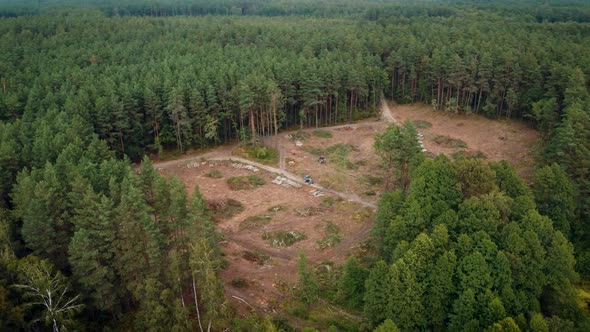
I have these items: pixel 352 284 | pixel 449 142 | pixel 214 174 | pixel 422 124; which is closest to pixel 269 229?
pixel 352 284

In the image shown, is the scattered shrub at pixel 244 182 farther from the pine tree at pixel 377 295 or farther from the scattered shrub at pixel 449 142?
the pine tree at pixel 377 295

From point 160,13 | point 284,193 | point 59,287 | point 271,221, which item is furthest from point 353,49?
point 160,13

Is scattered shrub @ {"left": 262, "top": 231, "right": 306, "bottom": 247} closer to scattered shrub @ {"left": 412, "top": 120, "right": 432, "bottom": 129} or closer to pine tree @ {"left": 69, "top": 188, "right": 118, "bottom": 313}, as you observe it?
pine tree @ {"left": 69, "top": 188, "right": 118, "bottom": 313}

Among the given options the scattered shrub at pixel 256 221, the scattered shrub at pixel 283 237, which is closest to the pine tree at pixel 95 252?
the scattered shrub at pixel 283 237

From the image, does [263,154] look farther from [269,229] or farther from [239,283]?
[239,283]

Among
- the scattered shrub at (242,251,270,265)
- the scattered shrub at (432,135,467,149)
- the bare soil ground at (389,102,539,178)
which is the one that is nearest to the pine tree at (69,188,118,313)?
the scattered shrub at (242,251,270,265)

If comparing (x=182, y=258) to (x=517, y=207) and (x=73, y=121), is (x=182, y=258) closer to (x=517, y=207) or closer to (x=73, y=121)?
(x=517, y=207)
